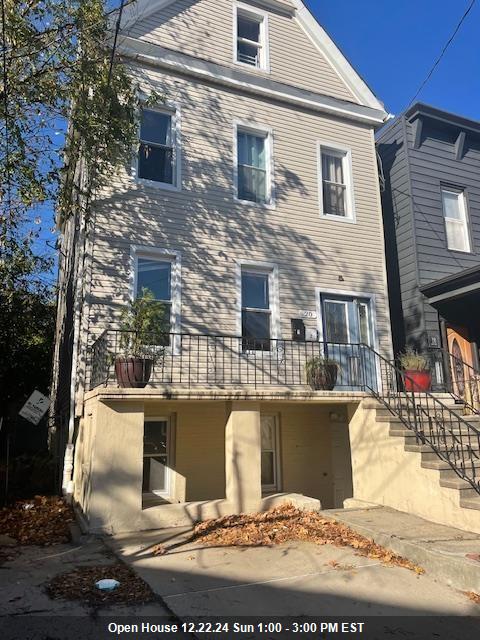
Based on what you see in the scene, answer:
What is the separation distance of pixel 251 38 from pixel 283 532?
10.9 metres

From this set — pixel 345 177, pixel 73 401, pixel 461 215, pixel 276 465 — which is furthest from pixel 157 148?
pixel 461 215

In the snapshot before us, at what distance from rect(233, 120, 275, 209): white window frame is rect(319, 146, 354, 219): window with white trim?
1.32 metres

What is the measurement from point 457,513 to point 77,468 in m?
5.84

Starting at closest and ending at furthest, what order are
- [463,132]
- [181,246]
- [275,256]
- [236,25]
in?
[181,246] → [275,256] → [236,25] → [463,132]

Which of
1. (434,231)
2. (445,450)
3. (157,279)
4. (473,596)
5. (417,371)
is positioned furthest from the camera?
(434,231)

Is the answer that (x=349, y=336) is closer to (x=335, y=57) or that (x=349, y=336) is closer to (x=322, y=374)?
(x=322, y=374)

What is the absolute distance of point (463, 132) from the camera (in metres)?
13.3

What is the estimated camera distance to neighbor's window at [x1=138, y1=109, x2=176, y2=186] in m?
10.0

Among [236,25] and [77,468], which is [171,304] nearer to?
[77,468]

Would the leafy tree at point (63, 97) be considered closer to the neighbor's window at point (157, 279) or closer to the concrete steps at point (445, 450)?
the neighbor's window at point (157, 279)

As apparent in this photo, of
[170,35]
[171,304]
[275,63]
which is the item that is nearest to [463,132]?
[275,63]

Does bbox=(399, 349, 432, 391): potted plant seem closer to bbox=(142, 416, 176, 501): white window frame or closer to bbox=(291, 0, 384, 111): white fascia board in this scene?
bbox=(142, 416, 176, 501): white window frame

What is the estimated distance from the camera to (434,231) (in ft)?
40.7

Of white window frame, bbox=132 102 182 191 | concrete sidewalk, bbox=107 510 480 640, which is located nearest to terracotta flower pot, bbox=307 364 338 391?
concrete sidewalk, bbox=107 510 480 640
